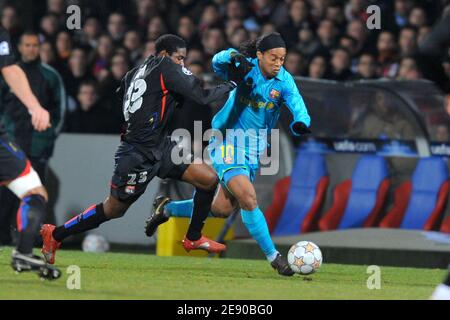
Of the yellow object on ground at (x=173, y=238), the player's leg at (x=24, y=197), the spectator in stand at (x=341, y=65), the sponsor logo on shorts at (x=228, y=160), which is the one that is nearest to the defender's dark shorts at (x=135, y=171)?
the sponsor logo on shorts at (x=228, y=160)

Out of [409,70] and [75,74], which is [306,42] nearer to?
[409,70]

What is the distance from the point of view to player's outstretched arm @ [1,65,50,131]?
7626 millimetres

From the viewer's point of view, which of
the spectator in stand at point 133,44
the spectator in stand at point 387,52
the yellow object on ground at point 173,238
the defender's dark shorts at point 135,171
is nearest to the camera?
the defender's dark shorts at point 135,171

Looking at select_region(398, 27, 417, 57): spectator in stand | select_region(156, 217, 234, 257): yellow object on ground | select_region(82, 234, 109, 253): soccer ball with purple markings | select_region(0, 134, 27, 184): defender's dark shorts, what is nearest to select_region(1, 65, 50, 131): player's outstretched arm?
select_region(0, 134, 27, 184): defender's dark shorts

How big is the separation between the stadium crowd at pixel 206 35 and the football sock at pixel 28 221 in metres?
6.10

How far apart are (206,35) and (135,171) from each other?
645 cm

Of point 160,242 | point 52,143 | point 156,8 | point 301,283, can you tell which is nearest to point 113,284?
point 301,283

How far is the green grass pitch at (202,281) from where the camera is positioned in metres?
8.05

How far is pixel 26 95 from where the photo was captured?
788 centimetres

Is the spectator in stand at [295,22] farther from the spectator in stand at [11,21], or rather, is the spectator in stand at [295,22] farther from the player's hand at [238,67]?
the player's hand at [238,67]

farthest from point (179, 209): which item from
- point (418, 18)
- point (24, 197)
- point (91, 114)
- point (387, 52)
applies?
point (418, 18)

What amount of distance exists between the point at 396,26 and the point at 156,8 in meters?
3.60
